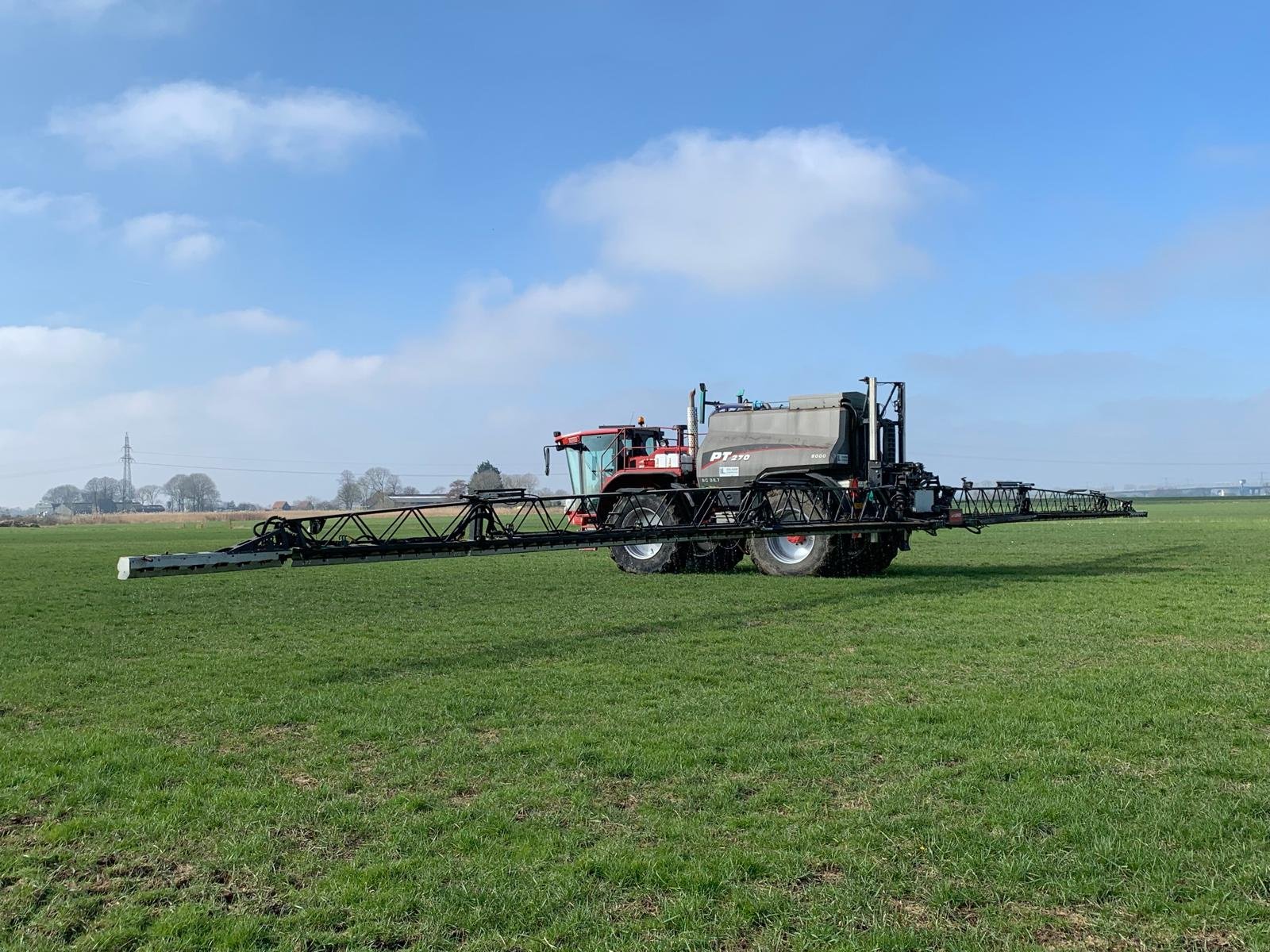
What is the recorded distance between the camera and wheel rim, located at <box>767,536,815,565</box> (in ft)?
58.9

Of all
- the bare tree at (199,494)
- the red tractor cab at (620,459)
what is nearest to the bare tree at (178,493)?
the bare tree at (199,494)

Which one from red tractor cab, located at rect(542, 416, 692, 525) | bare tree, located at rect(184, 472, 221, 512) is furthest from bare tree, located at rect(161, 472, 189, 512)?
red tractor cab, located at rect(542, 416, 692, 525)

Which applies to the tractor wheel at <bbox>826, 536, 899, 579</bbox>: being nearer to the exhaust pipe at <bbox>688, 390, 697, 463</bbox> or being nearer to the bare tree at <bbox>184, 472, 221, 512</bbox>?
the exhaust pipe at <bbox>688, 390, 697, 463</bbox>

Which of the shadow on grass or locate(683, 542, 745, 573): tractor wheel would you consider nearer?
the shadow on grass

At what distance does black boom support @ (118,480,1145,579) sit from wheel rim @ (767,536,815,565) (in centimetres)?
86

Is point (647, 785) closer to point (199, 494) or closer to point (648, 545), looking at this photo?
point (648, 545)

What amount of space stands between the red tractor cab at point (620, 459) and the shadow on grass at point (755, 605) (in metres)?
2.37

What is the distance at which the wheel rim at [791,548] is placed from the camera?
18.0 meters

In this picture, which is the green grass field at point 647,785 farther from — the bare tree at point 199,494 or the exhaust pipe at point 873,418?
the bare tree at point 199,494

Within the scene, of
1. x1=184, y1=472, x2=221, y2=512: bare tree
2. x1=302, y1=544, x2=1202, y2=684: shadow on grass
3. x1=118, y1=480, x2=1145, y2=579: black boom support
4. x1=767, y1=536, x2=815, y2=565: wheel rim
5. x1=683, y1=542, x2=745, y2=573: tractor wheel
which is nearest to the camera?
x1=302, y1=544, x2=1202, y2=684: shadow on grass

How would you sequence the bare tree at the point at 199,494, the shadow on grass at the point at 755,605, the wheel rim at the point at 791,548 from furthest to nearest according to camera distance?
1. the bare tree at the point at 199,494
2. the wheel rim at the point at 791,548
3. the shadow on grass at the point at 755,605

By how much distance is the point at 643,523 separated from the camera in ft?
61.9

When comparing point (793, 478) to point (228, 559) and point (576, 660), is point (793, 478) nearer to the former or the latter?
point (576, 660)

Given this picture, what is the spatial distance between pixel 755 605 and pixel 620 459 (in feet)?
22.7
